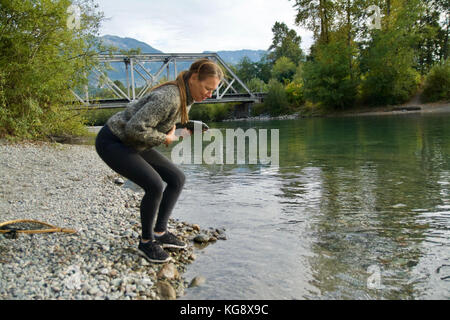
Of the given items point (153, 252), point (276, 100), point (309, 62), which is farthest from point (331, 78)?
point (153, 252)

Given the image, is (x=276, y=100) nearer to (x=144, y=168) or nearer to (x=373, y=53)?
(x=373, y=53)

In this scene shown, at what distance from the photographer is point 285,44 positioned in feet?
275

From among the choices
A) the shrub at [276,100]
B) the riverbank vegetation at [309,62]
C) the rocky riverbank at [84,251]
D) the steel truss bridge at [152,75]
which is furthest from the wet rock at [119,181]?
the shrub at [276,100]

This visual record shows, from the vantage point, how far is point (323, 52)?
138ft

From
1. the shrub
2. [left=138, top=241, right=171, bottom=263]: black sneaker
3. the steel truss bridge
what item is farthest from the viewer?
the shrub

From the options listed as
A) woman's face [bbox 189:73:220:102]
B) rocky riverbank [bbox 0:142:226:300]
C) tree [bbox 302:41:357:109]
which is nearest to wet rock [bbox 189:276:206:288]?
rocky riverbank [bbox 0:142:226:300]

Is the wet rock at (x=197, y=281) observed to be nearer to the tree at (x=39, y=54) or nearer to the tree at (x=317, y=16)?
the tree at (x=39, y=54)

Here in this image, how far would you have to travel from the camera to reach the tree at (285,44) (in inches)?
3196

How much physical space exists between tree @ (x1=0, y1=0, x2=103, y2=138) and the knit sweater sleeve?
1038cm

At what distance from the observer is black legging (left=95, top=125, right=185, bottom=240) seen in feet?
11.3

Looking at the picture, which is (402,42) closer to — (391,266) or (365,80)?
(365,80)

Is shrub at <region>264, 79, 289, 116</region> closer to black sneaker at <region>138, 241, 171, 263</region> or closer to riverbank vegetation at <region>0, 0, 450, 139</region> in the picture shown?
riverbank vegetation at <region>0, 0, 450, 139</region>

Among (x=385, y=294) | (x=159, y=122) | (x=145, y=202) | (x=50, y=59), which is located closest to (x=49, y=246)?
(x=145, y=202)

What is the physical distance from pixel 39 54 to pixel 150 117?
12402mm
